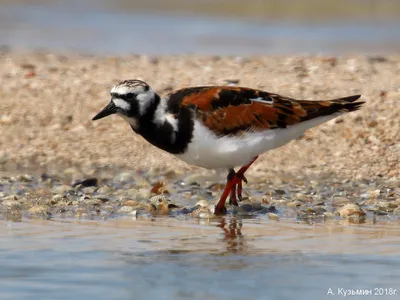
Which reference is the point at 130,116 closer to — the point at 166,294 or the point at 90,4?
the point at 166,294

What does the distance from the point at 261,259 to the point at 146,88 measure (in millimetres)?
2325

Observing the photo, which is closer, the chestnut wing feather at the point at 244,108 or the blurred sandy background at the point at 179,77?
the chestnut wing feather at the point at 244,108

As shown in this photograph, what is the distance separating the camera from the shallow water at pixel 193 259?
6.64 m

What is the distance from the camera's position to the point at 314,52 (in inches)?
670

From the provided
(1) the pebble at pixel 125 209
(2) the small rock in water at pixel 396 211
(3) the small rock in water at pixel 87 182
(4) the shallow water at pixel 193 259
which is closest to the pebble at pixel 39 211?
(4) the shallow water at pixel 193 259

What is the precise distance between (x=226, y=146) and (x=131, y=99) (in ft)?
2.84

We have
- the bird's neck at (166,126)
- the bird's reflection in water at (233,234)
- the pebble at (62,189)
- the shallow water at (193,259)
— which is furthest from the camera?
the pebble at (62,189)

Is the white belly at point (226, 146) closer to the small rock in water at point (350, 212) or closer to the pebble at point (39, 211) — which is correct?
the small rock in water at point (350, 212)

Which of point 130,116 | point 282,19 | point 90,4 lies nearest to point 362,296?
point 130,116

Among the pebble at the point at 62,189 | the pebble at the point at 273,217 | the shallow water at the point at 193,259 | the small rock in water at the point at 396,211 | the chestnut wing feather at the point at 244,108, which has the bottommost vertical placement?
the shallow water at the point at 193,259

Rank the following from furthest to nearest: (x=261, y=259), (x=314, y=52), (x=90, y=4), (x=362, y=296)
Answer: (x=90, y=4), (x=314, y=52), (x=261, y=259), (x=362, y=296)

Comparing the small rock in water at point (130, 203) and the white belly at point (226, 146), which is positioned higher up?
the white belly at point (226, 146)

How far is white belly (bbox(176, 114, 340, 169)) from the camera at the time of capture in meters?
9.09

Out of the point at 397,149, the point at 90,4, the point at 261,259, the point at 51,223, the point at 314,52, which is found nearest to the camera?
the point at 261,259
